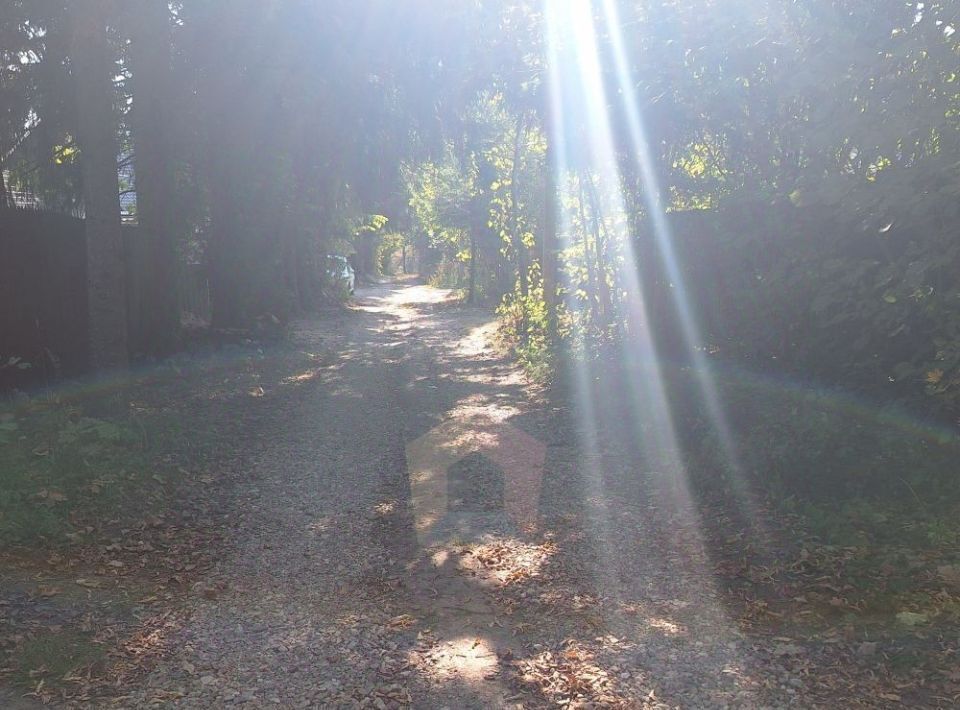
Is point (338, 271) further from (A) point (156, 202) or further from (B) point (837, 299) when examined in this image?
(B) point (837, 299)

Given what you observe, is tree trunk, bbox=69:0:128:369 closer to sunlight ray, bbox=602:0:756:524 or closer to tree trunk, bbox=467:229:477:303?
sunlight ray, bbox=602:0:756:524

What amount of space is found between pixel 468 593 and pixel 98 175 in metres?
7.28

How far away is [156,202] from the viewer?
41.9 feet

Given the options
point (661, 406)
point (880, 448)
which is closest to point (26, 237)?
point (661, 406)

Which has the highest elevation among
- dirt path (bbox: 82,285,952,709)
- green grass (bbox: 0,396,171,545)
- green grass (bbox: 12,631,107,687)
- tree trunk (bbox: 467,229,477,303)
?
tree trunk (bbox: 467,229,477,303)

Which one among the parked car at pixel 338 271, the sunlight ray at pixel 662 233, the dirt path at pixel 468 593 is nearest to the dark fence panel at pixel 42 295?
the dirt path at pixel 468 593

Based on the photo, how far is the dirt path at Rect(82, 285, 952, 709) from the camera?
3.88 metres

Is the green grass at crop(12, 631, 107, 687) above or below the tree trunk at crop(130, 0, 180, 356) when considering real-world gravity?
below

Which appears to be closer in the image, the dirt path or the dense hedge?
the dirt path

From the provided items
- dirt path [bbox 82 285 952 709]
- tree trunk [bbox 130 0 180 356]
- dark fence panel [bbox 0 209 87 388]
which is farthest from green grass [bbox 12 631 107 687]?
tree trunk [bbox 130 0 180 356]

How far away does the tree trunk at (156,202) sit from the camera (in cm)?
1230

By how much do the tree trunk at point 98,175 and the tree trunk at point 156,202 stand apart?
2.28 meters

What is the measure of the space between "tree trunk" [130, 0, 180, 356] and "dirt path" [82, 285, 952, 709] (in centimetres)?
455

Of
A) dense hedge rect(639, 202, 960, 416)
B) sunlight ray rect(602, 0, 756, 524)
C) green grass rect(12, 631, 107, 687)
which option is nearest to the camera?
green grass rect(12, 631, 107, 687)
